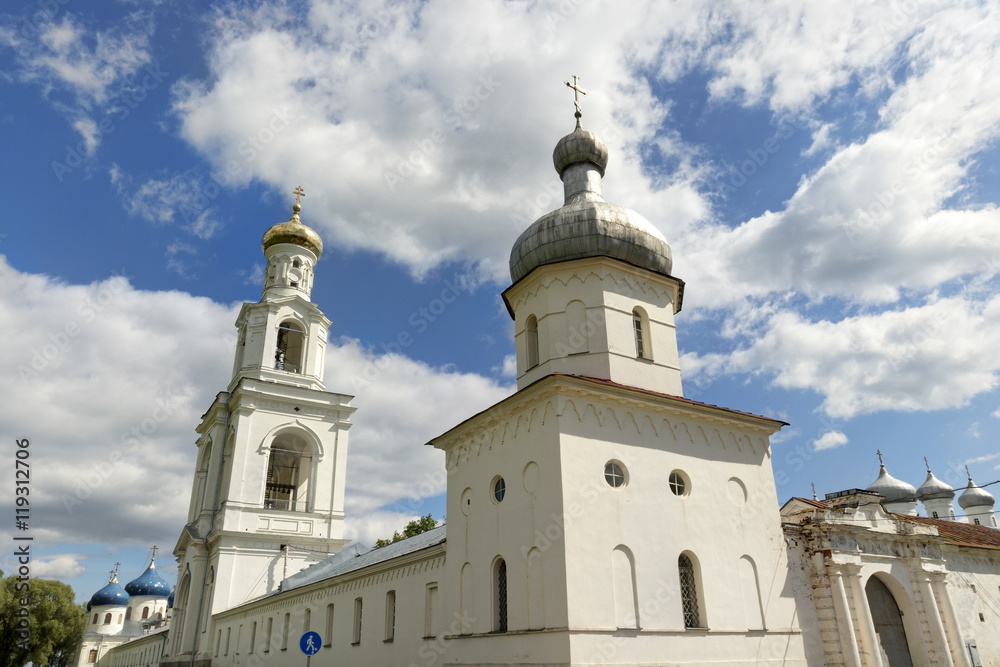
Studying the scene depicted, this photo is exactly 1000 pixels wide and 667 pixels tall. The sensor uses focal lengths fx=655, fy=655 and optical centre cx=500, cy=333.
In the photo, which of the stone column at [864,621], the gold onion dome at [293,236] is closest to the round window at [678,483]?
the stone column at [864,621]

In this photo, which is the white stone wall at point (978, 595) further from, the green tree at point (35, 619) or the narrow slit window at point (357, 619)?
the green tree at point (35, 619)

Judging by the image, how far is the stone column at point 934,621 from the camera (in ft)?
52.5

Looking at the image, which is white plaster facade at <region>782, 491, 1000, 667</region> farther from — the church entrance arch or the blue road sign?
the blue road sign

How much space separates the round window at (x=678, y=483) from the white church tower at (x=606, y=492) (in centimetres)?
3

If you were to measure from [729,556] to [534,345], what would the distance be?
6.49 meters

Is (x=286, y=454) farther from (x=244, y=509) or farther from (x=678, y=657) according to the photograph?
(x=678, y=657)

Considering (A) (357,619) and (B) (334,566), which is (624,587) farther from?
(B) (334,566)

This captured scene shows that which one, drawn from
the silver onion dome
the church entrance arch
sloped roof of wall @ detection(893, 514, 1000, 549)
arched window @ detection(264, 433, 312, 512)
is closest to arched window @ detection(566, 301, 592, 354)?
the silver onion dome

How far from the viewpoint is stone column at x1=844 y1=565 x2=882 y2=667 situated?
1477 cm

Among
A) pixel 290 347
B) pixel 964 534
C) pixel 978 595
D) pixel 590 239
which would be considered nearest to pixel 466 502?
pixel 590 239

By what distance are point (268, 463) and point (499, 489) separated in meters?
20.0

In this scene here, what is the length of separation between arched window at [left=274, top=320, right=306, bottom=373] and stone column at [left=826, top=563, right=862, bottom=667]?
2552 centimetres

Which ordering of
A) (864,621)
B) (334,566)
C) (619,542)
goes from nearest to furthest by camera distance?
1. (619,542)
2. (864,621)
3. (334,566)

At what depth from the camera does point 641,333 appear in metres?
15.8
